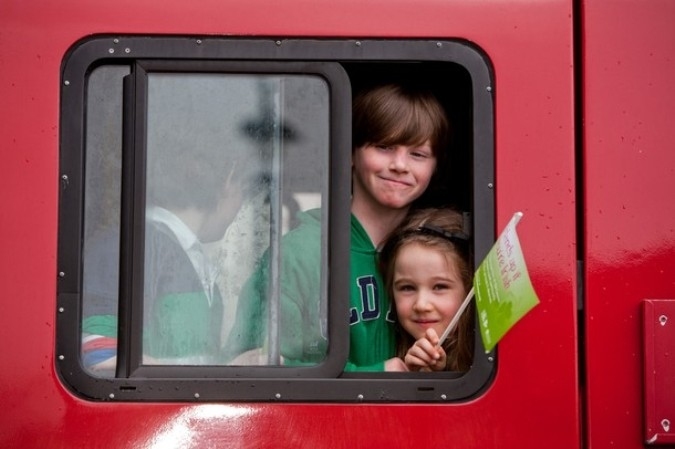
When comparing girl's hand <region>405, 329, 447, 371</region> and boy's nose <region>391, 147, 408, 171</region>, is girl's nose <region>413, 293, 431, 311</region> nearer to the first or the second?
girl's hand <region>405, 329, 447, 371</region>

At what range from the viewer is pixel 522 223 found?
2.52m

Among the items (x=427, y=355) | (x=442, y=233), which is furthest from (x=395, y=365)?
(x=442, y=233)

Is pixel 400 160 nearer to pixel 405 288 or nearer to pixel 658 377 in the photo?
pixel 405 288

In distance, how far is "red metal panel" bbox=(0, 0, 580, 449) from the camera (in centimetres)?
247

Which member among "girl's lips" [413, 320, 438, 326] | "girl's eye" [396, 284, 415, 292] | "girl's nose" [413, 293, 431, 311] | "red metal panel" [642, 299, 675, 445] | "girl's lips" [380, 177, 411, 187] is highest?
"girl's lips" [380, 177, 411, 187]

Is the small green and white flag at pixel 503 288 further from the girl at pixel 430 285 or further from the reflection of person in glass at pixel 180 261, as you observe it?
the reflection of person in glass at pixel 180 261

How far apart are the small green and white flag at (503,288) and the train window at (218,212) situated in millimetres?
61

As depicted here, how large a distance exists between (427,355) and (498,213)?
360mm

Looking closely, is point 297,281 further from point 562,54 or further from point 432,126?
point 562,54

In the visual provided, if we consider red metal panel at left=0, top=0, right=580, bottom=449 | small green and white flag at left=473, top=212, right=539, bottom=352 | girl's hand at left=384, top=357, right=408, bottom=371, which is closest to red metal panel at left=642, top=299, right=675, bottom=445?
red metal panel at left=0, top=0, right=580, bottom=449

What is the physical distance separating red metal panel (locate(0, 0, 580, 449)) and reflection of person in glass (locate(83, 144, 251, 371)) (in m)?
0.11

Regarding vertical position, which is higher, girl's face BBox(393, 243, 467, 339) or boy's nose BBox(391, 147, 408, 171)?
boy's nose BBox(391, 147, 408, 171)

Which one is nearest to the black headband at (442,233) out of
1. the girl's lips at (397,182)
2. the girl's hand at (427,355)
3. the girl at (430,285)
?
the girl at (430,285)

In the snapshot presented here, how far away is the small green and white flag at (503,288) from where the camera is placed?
7.82 ft
